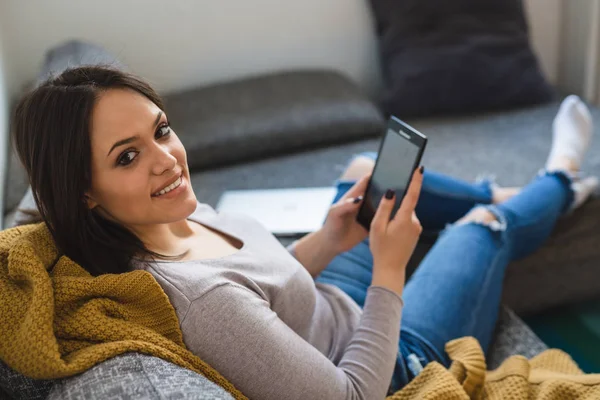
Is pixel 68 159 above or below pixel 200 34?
above

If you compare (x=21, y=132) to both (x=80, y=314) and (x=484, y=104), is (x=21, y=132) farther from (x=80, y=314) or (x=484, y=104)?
(x=484, y=104)

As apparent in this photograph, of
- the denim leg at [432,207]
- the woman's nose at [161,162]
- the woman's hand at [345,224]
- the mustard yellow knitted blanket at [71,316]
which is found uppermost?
the woman's nose at [161,162]

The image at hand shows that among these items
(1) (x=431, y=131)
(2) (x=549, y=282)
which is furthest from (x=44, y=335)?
(1) (x=431, y=131)

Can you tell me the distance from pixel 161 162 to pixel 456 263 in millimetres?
628

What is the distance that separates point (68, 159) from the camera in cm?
90

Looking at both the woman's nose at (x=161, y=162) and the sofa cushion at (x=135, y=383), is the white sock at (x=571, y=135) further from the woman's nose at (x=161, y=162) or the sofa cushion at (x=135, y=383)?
the sofa cushion at (x=135, y=383)

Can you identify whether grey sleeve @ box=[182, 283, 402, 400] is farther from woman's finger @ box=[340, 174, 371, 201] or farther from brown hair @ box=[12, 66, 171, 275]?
woman's finger @ box=[340, 174, 371, 201]

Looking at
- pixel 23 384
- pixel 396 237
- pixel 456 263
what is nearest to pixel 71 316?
pixel 23 384

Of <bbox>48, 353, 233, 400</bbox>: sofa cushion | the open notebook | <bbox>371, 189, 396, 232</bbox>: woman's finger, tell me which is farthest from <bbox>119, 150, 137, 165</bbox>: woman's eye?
the open notebook

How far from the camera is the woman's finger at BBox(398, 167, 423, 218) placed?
110 cm

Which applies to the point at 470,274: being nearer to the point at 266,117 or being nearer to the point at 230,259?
the point at 230,259

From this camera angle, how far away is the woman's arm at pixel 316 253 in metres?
1.32

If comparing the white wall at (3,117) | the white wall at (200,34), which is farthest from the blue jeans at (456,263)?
the white wall at (200,34)

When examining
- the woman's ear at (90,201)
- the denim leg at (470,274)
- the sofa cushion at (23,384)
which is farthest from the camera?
the denim leg at (470,274)
